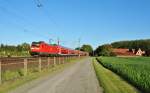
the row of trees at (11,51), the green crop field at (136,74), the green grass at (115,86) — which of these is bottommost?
the green grass at (115,86)

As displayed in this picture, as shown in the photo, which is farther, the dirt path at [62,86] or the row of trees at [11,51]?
the row of trees at [11,51]

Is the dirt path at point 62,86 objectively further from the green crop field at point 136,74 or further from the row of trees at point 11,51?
the row of trees at point 11,51

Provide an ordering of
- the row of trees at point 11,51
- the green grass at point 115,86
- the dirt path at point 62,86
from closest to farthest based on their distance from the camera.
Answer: the dirt path at point 62,86 < the green grass at point 115,86 < the row of trees at point 11,51

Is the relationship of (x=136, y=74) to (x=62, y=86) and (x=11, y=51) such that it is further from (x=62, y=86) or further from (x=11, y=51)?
(x=11, y=51)

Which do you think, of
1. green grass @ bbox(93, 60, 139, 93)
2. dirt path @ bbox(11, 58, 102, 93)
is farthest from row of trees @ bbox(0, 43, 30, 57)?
green grass @ bbox(93, 60, 139, 93)

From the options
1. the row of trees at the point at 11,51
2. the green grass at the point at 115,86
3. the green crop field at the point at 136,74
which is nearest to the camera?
the green grass at the point at 115,86

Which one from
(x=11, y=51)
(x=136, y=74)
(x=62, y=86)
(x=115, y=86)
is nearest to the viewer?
(x=62, y=86)

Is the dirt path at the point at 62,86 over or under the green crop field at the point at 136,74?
under

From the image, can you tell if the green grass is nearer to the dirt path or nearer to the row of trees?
the dirt path

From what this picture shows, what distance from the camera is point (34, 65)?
3347cm

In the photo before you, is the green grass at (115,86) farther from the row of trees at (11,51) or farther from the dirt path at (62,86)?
the row of trees at (11,51)

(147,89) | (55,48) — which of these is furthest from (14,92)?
(55,48)

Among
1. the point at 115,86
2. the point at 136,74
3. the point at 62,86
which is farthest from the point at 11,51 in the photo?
the point at 115,86

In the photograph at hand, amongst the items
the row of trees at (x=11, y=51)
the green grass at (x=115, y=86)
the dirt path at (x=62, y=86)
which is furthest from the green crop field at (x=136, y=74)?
the row of trees at (x=11, y=51)
